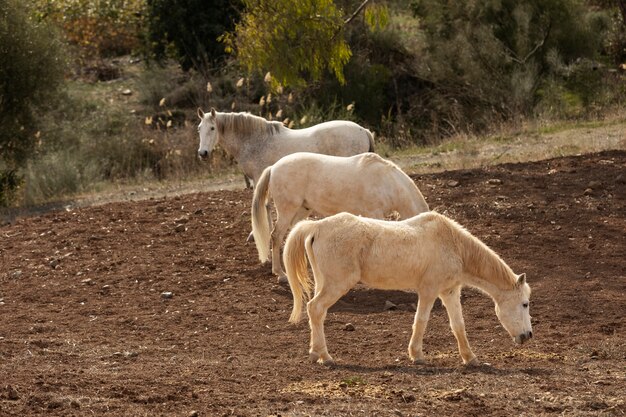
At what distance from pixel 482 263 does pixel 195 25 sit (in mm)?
19593

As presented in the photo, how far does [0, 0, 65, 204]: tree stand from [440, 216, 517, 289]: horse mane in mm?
12689

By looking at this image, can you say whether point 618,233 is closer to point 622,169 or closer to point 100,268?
point 622,169

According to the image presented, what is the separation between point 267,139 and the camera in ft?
46.5

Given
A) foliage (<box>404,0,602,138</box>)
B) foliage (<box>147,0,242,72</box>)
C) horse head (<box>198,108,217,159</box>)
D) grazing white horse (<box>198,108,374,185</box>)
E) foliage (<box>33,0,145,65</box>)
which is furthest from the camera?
foliage (<box>33,0,145,65</box>)

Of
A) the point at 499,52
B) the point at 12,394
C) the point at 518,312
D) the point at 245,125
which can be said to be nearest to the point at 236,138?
the point at 245,125

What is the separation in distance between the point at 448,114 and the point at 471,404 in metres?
19.5

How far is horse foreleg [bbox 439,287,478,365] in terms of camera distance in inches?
345

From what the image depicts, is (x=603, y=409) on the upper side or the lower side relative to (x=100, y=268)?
upper

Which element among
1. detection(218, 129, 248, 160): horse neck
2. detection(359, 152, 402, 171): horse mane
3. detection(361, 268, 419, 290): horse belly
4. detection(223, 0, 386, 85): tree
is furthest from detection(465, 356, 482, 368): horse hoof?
detection(223, 0, 386, 85): tree

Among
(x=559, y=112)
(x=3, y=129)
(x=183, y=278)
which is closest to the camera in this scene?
(x=183, y=278)

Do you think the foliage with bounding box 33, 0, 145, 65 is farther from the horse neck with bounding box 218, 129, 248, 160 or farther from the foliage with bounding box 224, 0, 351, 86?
the horse neck with bounding box 218, 129, 248, 160

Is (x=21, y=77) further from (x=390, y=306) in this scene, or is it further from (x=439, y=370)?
(x=439, y=370)

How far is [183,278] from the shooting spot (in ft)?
40.4

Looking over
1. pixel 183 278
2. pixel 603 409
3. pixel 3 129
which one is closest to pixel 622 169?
pixel 183 278
